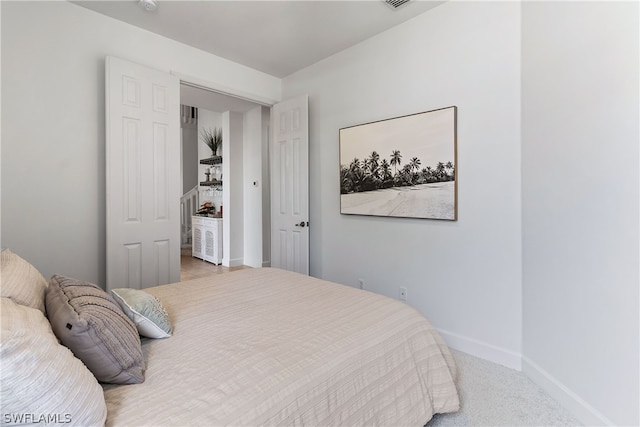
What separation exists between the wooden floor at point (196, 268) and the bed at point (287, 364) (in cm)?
298

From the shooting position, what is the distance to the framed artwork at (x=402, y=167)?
245 centimetres

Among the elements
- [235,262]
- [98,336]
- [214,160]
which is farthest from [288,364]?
[214,160]

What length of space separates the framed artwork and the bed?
1148 mm

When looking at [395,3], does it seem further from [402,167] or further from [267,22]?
[402,167]

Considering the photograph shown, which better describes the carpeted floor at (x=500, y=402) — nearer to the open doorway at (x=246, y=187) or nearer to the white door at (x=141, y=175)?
the white door at (x=141, y=175)

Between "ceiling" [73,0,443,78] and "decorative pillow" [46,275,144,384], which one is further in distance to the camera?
"ceiling" [73,0,443,78]

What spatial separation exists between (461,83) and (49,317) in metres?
2.70

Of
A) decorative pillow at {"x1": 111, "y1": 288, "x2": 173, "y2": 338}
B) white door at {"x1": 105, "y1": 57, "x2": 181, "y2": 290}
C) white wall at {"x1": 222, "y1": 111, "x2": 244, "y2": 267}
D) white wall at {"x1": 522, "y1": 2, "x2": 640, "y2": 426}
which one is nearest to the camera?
decorative pillow at {"x1": 111, "y1": 288, "x2": 173, "y2": 338}

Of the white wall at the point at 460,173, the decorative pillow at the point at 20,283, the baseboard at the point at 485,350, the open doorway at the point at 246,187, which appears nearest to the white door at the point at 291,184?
the white wall at the point at 460,173

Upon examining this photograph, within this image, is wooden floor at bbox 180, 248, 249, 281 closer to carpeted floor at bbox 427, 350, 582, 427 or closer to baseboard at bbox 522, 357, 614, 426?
carpeted floor at bbox 427, 350, 582, 427

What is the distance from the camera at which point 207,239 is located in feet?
18.4

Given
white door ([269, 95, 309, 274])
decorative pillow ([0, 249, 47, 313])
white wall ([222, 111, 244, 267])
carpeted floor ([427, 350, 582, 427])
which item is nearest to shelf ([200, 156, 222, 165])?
white wall ([222, 111, 244, 267])

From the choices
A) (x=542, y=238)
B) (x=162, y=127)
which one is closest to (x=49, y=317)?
(x=162, y=127)

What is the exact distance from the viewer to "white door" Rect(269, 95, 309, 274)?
3.50 m
